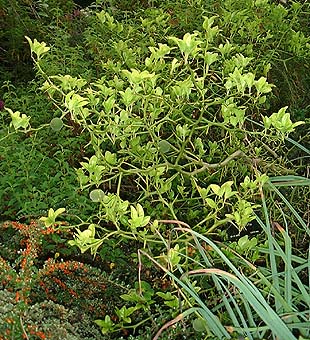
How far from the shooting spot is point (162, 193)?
175 cm

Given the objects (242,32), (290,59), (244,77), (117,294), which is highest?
(244,77)

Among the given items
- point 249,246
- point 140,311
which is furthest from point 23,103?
point 249,246

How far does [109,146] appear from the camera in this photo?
2.22 metres

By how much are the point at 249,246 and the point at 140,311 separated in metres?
0.36

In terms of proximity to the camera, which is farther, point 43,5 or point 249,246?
point 43,5

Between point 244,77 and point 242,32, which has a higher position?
point 244,77

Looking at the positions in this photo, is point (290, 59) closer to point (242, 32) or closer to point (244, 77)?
point (242, 32)

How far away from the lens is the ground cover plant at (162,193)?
1474mm

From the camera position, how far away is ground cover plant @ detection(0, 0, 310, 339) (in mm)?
1474

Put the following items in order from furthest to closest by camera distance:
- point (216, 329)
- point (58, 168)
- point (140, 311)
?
point (58, 168)
point (140, 311)
point (216, 329)

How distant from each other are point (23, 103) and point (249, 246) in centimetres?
114

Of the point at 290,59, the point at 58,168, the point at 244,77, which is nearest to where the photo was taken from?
the point at 244,77

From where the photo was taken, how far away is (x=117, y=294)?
181cm

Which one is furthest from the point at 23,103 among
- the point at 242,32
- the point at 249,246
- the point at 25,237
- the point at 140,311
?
the point at 249,246
